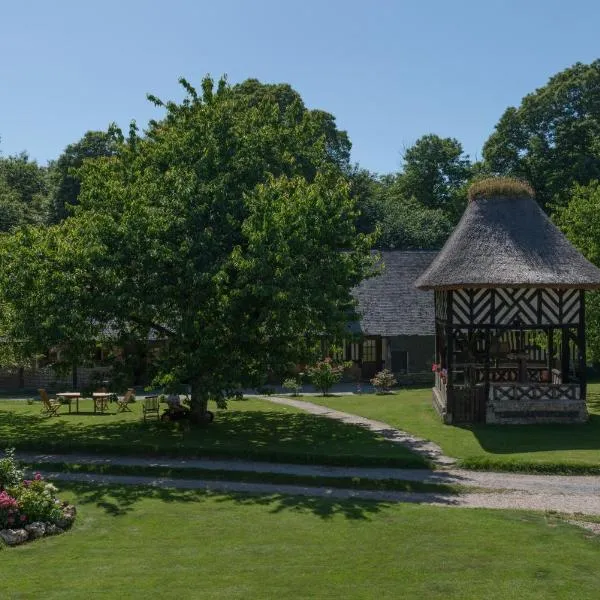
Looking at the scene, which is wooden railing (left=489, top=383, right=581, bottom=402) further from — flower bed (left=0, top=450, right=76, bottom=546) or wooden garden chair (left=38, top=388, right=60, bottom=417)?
wooden garden chair (left=38, top=388, right=60, bottom=417)

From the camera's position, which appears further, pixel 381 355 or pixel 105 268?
pixel 381 355

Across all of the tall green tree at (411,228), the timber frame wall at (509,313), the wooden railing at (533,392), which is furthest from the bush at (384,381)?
the tall green tree at (411,228)

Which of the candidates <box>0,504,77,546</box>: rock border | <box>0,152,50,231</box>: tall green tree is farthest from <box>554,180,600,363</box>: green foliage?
<box>0,152,50,231</box>: tall green tree

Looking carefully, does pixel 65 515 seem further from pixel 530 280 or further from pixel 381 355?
pixel 381 355

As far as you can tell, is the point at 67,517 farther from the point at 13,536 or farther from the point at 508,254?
the point at 508,254

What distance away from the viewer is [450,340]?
93.8 ft

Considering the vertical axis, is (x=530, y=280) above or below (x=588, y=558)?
above

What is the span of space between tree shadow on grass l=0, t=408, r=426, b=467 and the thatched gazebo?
208 inches

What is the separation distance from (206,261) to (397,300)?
2284 cm

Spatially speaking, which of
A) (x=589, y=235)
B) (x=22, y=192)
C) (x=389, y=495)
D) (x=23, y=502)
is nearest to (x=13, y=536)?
(x=23, y=502)

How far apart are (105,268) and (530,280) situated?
14995 mm

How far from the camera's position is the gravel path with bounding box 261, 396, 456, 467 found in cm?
2194

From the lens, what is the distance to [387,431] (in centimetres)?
2605

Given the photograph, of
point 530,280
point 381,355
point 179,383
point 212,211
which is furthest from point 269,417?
point 381,355
